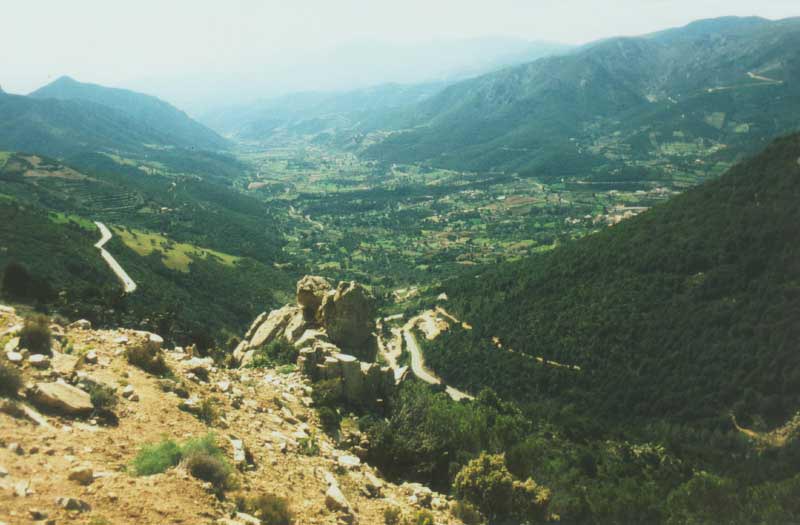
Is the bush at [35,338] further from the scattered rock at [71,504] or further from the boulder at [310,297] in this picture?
the boulder at [310,297]

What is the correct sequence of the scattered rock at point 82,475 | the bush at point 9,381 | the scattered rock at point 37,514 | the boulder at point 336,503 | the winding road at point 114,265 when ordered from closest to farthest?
the scattered rock at point 37,514 < the scattered rock at point 82,475 < the bush at point 9,381 < the boulder at point 336,503 < the winding road at point 114,265

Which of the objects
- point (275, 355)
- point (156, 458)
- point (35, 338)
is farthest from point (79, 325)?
point (275, 355)

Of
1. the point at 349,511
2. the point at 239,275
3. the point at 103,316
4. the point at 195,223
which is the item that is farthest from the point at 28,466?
the point at 195,223

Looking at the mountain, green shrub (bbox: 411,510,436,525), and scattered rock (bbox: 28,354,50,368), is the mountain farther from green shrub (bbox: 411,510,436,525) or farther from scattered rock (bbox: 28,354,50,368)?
scattered rock (bbox: 28,354,50,368)

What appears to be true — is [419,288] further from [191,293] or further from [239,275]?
[191,293]

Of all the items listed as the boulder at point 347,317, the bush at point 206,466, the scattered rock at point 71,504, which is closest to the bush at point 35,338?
the bush at point 206,466

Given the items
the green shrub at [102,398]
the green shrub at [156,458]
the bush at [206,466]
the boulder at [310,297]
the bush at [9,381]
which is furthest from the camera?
the boulder at [310,297]

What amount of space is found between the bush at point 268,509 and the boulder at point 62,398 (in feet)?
17.4

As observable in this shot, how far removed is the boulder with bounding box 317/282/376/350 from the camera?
35250mm

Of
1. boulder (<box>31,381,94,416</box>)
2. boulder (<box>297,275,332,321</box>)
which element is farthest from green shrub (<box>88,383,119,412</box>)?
boulder (<box>297,275,332,321</box>)

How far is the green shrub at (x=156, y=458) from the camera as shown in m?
11.2

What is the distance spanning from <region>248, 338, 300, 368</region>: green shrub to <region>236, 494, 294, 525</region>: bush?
1725cm

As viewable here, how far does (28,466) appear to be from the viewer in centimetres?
991

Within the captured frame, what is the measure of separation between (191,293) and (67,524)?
3796 inches
